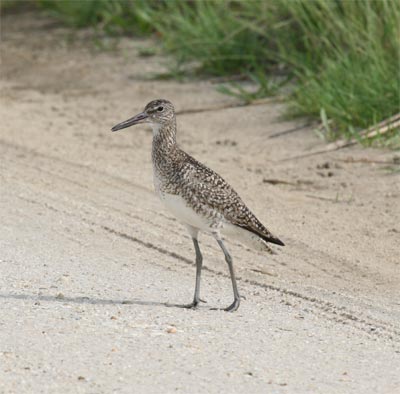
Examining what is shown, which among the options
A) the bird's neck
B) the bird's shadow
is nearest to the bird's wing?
the bird's neck

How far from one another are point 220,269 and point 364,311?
4.03ft

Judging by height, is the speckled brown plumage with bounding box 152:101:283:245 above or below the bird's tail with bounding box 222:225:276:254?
above

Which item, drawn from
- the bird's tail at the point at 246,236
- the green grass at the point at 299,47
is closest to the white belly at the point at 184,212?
the bird's tail at the point at 246,236

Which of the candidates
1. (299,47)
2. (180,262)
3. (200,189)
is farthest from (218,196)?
(299,47)

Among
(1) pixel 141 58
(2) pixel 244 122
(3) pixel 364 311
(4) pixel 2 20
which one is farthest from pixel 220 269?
(4) pixel 2 20

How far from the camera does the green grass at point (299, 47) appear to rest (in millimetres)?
10281

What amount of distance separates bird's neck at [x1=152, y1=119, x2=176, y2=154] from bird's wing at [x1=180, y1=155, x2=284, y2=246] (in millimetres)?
153

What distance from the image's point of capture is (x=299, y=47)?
40.1 ft

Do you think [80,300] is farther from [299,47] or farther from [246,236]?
[299,47]

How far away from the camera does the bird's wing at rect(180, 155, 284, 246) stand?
6289 millimetres

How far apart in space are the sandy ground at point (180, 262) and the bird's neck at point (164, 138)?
2.69ft

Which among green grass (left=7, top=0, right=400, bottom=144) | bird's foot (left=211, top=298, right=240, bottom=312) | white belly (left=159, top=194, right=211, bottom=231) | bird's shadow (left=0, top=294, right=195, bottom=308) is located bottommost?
bird's shadow (left=0, top=294, right=195, bottom=308)

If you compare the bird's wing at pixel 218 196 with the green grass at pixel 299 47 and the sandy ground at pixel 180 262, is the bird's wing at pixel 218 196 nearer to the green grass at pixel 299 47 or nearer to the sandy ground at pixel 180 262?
the sandy ground at pixel 180 262

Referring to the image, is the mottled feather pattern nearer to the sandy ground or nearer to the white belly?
the white belly
